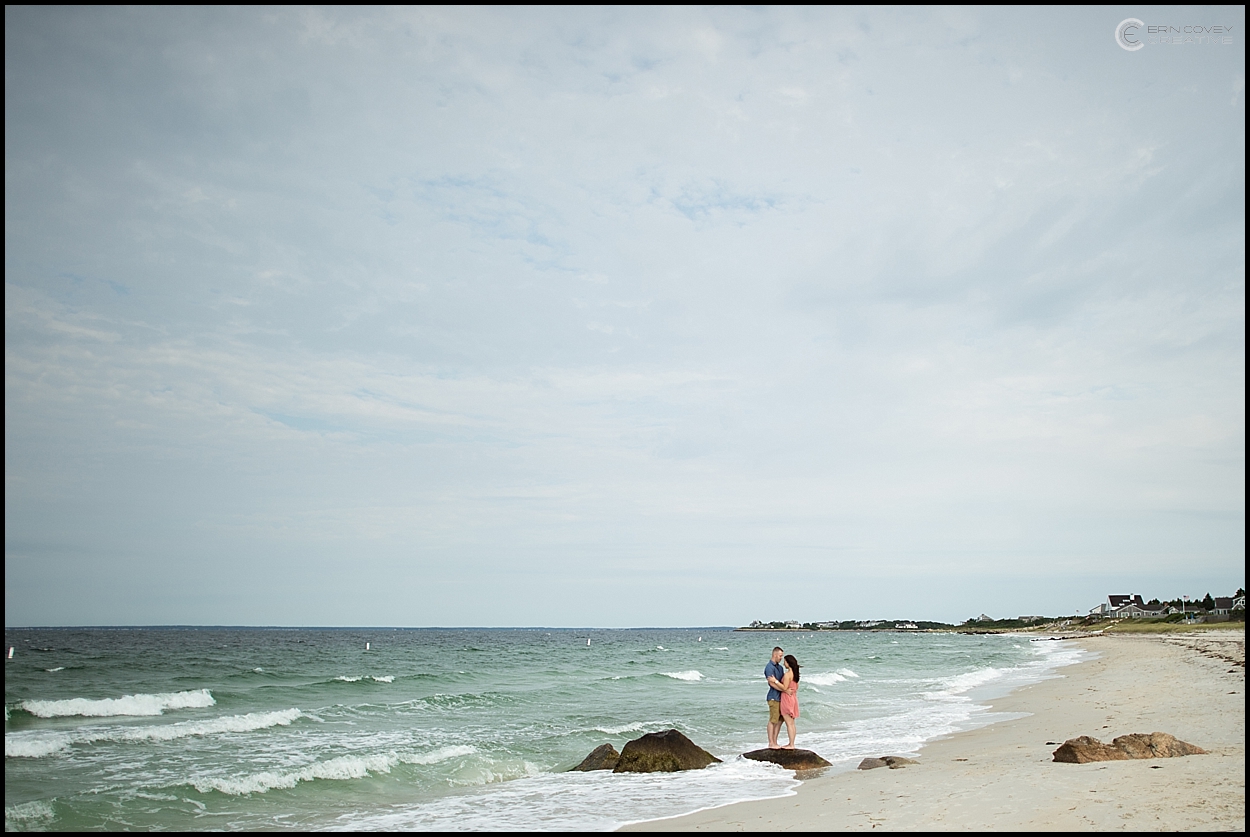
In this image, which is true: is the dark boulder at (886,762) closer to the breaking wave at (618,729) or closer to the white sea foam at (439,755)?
the breaking wave at (618,729)

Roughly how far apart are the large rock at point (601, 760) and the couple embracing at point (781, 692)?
120 inches

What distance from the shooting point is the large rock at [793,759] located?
1322cm

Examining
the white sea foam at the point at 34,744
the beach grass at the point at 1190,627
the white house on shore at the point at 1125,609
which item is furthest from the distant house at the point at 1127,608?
the white sea foam at the point at 34,744

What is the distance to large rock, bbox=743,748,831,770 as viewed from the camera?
13219 millimetres

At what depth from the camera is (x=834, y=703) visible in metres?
26.0

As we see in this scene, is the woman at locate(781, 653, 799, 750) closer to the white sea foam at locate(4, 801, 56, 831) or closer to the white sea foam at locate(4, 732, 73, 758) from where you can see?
the white sea foam at locate(4, 801, 56, 831)

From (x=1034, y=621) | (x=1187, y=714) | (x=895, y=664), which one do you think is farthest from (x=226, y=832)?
(x=1034, y=621)

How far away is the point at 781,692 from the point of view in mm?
14523

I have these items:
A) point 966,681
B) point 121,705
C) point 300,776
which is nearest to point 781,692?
point 300,776

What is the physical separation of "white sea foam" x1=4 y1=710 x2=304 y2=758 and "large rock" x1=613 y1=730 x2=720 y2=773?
11573 millimetres

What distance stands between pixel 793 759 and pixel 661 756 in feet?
7.78

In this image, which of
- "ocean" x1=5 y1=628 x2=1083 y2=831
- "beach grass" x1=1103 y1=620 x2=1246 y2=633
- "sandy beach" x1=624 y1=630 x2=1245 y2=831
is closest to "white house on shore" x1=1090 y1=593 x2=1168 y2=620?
"beach grass" x1=1103 y1=620 x2=1246 y2=633

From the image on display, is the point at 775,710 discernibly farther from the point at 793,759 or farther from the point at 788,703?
the point at 793,759

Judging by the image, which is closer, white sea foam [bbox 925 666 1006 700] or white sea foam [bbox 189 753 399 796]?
white sea foam [bbox 189 753 399 796]
